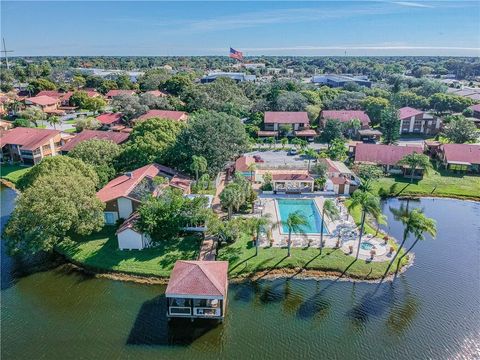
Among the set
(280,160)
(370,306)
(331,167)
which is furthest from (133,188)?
(280,160)

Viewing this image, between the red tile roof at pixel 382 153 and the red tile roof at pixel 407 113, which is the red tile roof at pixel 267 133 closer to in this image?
the red tile roof at pixel 382 153

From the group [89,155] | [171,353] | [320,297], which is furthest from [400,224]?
[89,155]

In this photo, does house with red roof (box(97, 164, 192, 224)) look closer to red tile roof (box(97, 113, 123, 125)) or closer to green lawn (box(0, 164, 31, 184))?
green lawn (box(0, 164, 31, 184))

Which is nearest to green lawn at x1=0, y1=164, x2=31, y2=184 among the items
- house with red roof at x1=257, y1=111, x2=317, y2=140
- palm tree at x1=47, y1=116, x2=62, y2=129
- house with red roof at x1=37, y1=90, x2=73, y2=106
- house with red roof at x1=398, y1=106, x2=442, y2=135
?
palm tree at x1=47, y1=116, x2=62, y2=129

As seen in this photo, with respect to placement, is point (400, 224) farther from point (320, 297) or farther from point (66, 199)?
point (66, 199)

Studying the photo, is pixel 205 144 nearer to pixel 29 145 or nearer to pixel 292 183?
pixel 292 183

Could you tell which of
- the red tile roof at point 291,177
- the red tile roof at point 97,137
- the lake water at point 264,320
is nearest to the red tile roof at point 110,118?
the red tile roof at point 97,137
